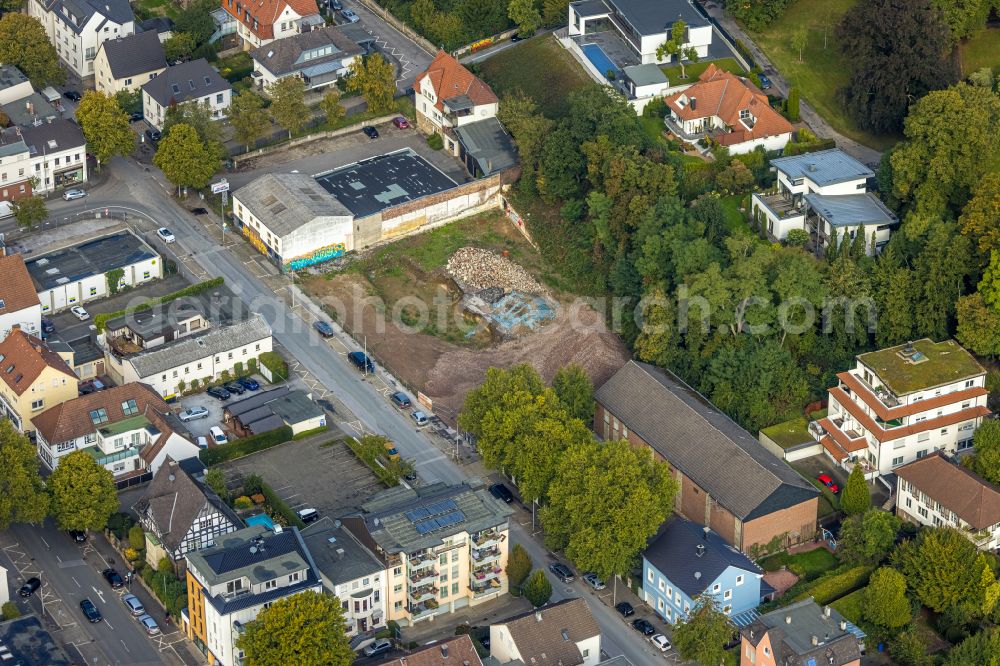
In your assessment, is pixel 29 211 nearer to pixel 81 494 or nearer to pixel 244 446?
pixel 244 446

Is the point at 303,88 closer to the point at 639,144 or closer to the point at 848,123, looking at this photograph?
the point at 639,144

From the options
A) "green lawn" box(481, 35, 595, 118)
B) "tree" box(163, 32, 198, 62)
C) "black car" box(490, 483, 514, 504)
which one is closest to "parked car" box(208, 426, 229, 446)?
"black car" box(490, 483, 514, 504)

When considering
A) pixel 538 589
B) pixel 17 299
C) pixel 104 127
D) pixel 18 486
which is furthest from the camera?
pixel 104 127

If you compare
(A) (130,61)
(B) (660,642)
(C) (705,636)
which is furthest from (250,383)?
(A) (130,61)

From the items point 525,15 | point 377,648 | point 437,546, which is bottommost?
point 377,648

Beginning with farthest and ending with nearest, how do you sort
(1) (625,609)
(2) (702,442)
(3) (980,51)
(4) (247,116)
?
(4) (247,116)
(3) (980,51)
(2) (702,442)
(1) (625,609)

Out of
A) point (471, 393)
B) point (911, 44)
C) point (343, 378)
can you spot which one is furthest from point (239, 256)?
point (911, 44)
